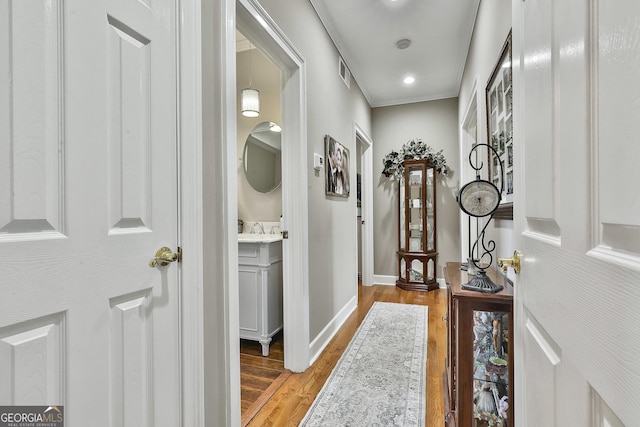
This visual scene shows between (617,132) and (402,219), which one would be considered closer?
(617,132)

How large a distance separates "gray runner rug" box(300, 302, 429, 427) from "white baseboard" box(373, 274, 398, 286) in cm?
157

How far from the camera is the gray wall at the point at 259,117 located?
2975 mm

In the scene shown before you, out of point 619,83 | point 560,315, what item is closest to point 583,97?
point 619,83

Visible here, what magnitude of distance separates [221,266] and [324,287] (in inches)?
54.6

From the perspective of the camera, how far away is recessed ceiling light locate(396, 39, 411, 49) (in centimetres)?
285

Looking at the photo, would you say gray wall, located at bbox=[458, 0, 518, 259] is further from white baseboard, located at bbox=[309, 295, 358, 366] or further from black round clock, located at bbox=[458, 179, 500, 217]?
white baseboard, located at bbox=[309, 295, 358, 366]

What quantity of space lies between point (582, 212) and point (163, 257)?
3.74ft

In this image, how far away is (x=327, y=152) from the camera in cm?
257

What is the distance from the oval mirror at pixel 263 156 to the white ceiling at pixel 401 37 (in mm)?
1109

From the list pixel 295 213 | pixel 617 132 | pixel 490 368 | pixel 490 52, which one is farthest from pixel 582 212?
pixel 490 52

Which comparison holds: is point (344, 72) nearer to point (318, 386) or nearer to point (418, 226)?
point (418, 226)

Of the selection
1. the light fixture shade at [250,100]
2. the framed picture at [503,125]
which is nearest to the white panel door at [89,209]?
the framed picture at [503,125]

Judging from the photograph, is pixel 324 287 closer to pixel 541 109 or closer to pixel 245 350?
pixel 245 350

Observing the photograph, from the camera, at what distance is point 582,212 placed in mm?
493
